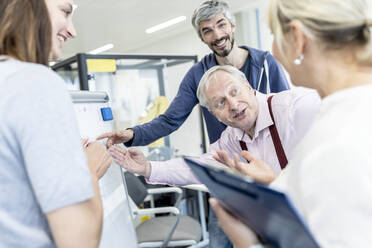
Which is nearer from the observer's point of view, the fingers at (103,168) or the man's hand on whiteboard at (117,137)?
the fingers at (103,168)

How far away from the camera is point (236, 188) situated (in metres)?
0.57

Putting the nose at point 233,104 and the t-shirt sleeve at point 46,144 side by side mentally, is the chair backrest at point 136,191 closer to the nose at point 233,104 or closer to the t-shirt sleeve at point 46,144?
the nose at point 233,104

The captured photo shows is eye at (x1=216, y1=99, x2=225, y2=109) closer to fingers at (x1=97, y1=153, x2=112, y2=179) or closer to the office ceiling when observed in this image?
fingers at (x1=97, y1=153, x2=112, y2=179)

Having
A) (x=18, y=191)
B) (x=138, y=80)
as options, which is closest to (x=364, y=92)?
(x=18, y=191)

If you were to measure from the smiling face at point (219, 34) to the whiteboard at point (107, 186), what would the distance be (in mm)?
656

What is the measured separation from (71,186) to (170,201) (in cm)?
299

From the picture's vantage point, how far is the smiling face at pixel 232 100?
1372mm

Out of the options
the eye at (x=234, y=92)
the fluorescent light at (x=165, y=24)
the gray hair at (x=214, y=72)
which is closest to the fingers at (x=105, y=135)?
the gray hair at (x=214, y=72)

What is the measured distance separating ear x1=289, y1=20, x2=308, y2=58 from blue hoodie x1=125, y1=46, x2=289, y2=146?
1062 mm

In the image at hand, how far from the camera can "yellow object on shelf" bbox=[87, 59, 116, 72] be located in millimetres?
2609

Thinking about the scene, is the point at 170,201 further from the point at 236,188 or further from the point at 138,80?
the point at 236,188

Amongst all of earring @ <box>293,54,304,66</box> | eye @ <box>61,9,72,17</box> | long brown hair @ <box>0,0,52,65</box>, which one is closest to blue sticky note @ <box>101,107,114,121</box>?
eye @ <box>61,9,72,17</box>

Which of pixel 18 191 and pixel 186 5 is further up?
pixel 186 5

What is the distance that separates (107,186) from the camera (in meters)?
1.42
